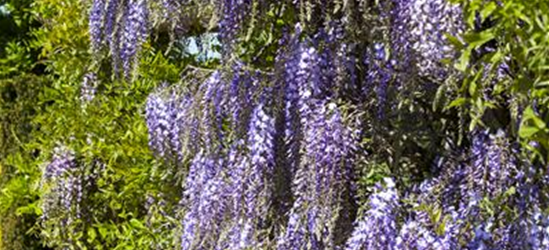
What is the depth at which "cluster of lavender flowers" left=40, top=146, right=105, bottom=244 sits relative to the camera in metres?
5.25

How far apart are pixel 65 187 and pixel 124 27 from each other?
59.4 inches

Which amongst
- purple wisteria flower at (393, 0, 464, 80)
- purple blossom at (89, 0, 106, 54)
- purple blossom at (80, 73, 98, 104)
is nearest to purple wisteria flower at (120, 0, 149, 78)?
purple blossom at (89, 0, 106, 54)

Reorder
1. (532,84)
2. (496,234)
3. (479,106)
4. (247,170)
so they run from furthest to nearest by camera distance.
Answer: (247,170) < (496,234) < (479,106) < (532,84)

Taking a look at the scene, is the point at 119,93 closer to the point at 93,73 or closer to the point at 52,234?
the point at 93,73

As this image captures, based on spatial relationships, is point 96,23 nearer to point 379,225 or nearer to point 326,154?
point 326,154

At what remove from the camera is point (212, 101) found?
370cm

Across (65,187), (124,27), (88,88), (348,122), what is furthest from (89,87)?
(348,122)

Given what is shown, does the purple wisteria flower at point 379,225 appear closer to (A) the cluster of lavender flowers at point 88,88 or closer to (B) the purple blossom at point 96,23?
(B) the purple blossom at point 96,23

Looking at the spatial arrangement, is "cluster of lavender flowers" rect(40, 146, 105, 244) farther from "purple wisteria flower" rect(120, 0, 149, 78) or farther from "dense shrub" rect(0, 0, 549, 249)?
"purple wisteria flower" rect(120, 0, 149, 78)

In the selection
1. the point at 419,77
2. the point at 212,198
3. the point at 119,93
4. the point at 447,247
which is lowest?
the point at 447,247

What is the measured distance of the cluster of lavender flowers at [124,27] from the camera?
396 centimetres

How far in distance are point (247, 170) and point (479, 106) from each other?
108cm

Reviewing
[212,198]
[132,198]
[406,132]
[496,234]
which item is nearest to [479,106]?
[496,234]

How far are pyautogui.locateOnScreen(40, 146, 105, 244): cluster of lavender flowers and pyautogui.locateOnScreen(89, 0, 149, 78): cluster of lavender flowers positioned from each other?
1257mm
